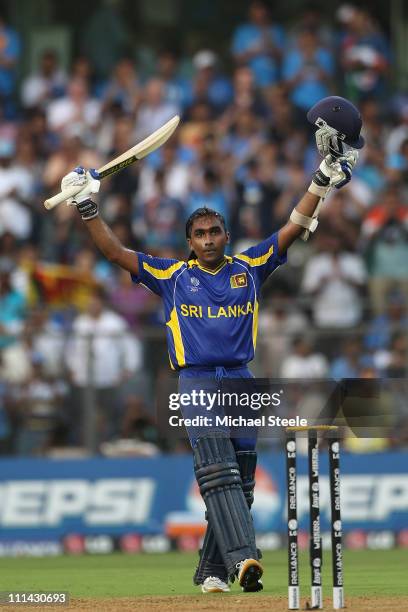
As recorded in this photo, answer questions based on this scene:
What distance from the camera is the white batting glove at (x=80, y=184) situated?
946 centimetres

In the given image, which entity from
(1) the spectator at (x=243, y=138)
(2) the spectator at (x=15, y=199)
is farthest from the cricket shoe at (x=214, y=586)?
(1) the spectator at (x=243, y=138)

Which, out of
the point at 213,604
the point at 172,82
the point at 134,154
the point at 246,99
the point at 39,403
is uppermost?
the point at 172,82

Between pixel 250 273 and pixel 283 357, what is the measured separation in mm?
6501

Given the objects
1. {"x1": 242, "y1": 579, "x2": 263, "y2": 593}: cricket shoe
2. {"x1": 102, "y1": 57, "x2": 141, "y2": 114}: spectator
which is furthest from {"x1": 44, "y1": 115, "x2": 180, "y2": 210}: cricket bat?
{"x1": 102, "y1": 57, "x2": 141, "y2": 114}: spectator

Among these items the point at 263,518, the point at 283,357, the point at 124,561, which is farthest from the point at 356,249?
the point at 124,561

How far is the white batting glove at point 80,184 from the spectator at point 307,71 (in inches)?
433

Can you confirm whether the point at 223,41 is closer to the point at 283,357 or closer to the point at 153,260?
the point at 283,357

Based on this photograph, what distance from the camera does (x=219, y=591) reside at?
9.56 m

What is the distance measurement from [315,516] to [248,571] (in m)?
0.92

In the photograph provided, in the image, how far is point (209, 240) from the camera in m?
9.53

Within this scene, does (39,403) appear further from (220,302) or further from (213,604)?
(213,604)

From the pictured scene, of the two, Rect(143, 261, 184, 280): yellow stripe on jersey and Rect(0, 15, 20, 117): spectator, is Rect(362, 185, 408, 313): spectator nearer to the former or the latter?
Rect(0, 15, 20, 117): spectator

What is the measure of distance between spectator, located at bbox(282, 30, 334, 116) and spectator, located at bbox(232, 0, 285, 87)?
23cm

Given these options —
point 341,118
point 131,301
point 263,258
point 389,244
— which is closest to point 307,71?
point 389,244
